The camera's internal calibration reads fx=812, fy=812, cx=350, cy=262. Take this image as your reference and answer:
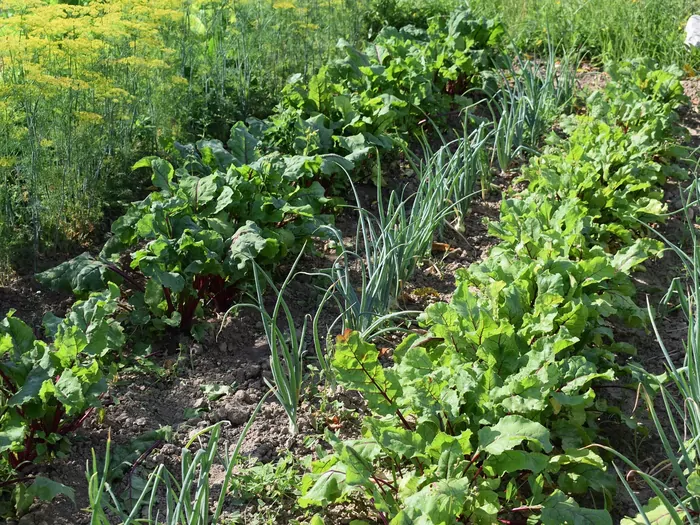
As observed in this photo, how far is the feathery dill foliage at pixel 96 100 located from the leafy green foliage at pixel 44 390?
1085 millimetres

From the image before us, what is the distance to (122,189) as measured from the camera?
4.13m

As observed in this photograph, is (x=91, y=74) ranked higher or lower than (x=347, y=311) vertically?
higher

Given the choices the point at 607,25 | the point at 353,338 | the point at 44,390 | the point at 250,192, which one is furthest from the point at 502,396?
the point at 607,25

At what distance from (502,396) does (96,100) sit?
2727mm

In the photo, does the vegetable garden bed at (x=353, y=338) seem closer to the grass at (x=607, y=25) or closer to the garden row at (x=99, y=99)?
the garden row at (x=99, y=99)

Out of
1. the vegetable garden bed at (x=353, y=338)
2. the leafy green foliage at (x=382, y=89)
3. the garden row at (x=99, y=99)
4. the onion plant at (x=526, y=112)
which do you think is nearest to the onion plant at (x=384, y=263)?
the vegetable garden bed at (x=353, y=338)

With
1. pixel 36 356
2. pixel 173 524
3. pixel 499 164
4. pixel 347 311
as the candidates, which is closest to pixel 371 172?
pixel 499 164

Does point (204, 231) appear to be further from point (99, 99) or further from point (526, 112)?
point (526, 112)

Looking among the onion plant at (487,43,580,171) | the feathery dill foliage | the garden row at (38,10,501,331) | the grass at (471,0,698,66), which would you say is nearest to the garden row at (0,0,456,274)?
the feathery dill foliage

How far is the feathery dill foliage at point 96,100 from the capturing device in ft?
12.4

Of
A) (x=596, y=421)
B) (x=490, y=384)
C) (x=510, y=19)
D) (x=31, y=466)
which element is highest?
(x=510, y=19)

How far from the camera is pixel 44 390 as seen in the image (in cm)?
246

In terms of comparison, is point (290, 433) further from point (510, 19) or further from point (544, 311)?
point (510, 19)

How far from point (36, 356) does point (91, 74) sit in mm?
1847
